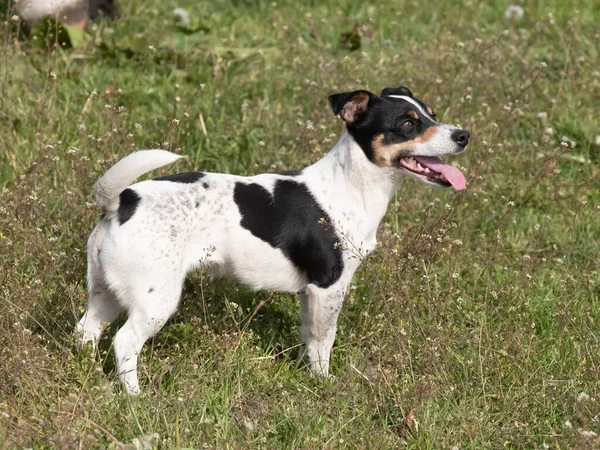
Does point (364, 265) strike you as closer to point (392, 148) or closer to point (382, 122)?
point (392, 148)

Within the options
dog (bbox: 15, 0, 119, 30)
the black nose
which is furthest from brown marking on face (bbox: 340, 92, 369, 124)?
dog (bbox: 15, 0, 119, 30)

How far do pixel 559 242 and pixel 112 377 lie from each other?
10.1ft

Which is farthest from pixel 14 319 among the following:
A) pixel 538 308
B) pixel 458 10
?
pixel 458 10

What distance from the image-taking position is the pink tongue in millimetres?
4887

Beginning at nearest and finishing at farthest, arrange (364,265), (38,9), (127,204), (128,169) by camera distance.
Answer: (128,169), (127,204), (364,265), (38,9)

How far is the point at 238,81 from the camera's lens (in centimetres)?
777

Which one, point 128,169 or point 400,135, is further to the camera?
point 400,135

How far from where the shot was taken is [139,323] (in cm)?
446

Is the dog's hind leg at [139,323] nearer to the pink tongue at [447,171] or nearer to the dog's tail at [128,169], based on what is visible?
the dog's tail at [128,169]

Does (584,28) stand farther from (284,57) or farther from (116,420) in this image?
(116,420)

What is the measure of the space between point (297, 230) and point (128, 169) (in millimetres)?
996

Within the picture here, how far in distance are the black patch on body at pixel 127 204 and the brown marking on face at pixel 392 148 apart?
1.24 m

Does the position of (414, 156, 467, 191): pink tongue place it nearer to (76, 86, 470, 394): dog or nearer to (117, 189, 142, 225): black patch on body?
(76, 86, 470, 394): dog

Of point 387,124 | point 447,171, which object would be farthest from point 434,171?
point 387,124
